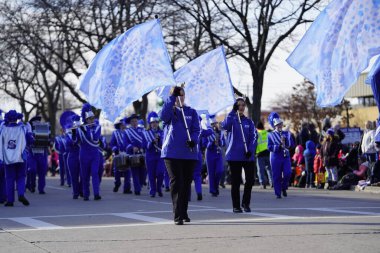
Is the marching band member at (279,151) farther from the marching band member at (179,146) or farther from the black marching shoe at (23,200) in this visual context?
the marching band member at (179,146)

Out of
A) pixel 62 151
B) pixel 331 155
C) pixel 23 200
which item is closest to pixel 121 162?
pixel 23 200

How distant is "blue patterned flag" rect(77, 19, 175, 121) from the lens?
16.3 meters

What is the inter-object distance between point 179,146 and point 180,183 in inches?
21.1

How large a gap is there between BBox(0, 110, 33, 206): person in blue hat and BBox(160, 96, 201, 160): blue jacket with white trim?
5555mm

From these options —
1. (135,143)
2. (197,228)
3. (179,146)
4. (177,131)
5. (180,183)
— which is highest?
(135,143)

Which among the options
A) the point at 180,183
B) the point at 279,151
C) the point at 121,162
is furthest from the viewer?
the point at 121,162

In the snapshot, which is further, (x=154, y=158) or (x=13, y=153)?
(x=154, y=158)

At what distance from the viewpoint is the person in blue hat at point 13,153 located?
16.8 metres

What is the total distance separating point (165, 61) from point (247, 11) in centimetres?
1467

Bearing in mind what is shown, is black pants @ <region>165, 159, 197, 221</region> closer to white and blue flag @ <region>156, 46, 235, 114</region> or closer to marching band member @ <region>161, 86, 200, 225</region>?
marching band member @ <region>161, 86, 200, 225</region>

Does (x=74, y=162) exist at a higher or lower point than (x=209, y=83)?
lower

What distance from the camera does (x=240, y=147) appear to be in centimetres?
1405

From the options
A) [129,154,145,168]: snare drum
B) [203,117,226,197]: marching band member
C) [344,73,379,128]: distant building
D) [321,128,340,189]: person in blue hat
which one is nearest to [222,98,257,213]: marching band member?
[203,117,226,197]: marching band member

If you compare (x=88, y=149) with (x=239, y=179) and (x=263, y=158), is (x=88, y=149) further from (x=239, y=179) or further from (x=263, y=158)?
(x=263, y=158)
